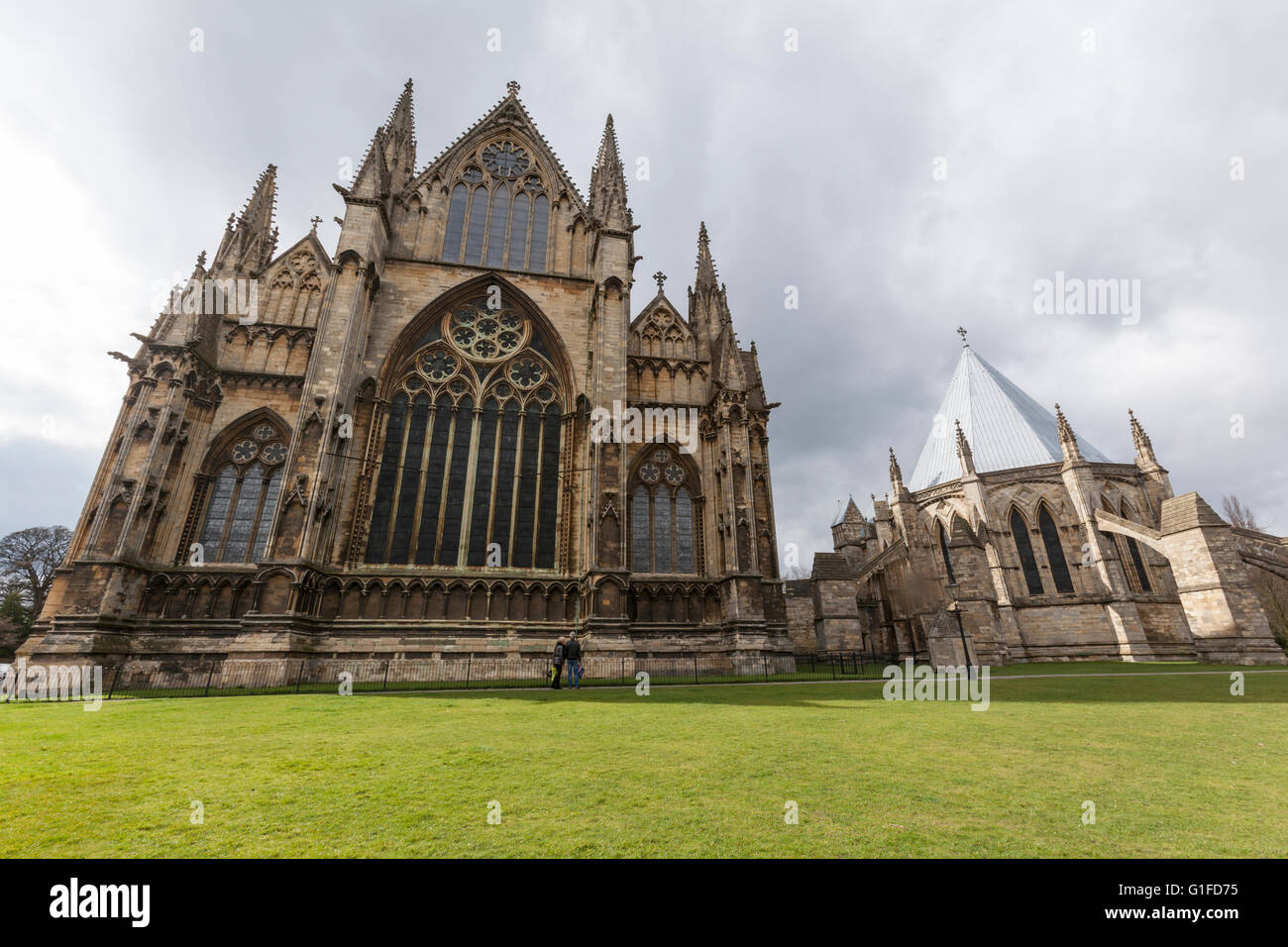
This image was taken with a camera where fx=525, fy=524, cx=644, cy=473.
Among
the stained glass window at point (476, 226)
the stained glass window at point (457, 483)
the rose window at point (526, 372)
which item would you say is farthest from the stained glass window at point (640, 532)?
the stained glass window at point (476, 226)

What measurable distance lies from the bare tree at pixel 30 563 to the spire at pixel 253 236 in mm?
28225

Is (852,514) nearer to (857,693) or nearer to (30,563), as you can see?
(857,693)

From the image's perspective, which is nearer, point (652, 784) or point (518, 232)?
point (652, 784)

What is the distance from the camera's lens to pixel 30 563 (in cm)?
3544

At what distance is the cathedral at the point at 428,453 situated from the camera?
653 inches

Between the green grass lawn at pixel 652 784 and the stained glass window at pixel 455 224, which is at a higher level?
the stained glass window at pixel 455 224

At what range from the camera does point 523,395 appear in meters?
21.7

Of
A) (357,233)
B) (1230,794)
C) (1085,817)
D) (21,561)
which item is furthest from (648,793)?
(21,561)

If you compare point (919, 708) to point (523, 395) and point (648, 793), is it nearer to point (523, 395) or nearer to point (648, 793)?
point (648, 793)

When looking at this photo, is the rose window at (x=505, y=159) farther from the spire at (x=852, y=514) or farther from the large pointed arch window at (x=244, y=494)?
the spire at (x=852, y=514)

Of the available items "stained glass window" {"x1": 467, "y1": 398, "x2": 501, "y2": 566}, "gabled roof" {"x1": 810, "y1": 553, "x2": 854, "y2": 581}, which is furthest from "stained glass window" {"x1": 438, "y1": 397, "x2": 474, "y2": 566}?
"gabled roof" {"x1": 810, "y1": 553, "x2": 854, "y2": 581}

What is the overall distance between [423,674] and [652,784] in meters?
14.5

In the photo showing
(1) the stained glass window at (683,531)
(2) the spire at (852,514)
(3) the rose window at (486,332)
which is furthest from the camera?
(2) the spire at (852,514)

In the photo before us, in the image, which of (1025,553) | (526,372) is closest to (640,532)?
(526,372)
